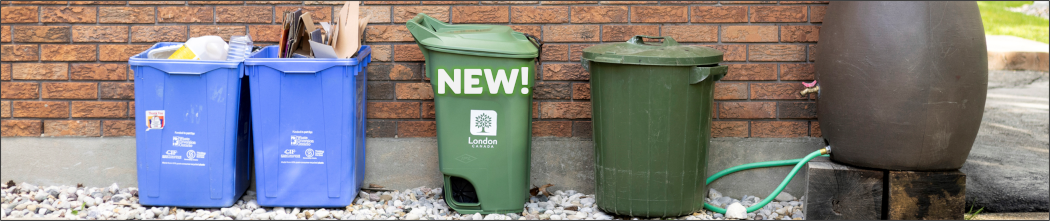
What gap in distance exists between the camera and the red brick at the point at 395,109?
3684 millimetres

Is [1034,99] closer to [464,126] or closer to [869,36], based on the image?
[869,36]

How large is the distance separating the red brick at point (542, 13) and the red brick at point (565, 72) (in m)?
0.24

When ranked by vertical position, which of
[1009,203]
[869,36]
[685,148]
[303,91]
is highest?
[869,36]

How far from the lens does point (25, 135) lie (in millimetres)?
3734

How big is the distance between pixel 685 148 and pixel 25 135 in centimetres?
352

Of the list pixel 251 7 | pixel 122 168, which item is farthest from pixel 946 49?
pixel 122 168

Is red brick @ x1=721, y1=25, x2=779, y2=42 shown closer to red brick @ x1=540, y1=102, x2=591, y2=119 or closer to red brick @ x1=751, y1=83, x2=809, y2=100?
red brick @ x1=751, y1=83, x2=809, y2=100

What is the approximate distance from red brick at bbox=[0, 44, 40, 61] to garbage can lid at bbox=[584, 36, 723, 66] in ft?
9.73

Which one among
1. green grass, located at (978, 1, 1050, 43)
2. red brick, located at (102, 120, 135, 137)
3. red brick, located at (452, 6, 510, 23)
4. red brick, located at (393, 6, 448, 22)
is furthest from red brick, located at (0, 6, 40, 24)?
green grass, located at (978, 1, 1050, 43)

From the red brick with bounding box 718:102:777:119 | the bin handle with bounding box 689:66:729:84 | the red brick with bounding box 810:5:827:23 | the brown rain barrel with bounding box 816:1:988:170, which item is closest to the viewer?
the brown rain barrel with bounding box 816:1:988:170

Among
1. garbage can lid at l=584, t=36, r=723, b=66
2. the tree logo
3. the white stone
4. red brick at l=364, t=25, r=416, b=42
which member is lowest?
the white stone

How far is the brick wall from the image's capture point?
3.57 metres

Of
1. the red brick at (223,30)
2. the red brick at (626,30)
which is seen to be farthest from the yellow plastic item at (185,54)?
the red brick at (626,30)

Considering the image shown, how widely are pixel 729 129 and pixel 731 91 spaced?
0.69ft
